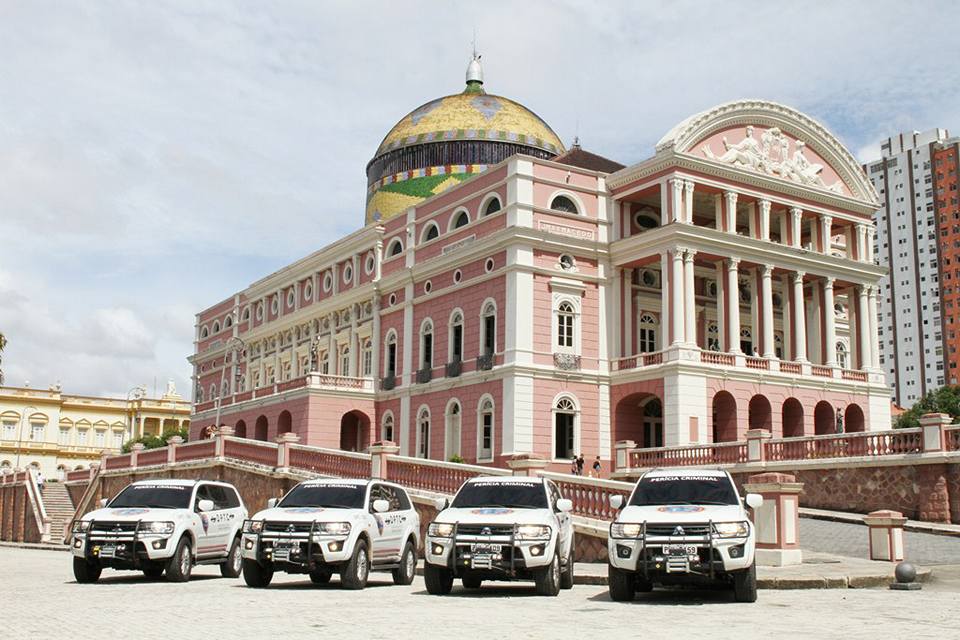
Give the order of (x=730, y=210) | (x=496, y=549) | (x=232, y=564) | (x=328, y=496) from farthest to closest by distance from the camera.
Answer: (x=730, y=210), (x=232, y=564), (x=328, y=496), (x=496, y=549)

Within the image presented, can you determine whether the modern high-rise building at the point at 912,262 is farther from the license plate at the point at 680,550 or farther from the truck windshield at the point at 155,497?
the license plate at the point at 680,550

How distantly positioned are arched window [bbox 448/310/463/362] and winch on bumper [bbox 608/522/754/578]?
3023 centimetres

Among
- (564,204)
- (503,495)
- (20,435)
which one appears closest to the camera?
(503,495)

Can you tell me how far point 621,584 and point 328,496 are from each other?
17.7 ft

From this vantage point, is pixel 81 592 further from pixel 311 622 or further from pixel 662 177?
pixel 662 177

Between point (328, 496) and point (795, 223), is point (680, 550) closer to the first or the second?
point (328, 496)

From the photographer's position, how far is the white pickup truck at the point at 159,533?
17.8m

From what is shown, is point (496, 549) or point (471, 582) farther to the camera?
point (471, 582)

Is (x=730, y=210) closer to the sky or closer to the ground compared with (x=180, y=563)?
closer to the sky

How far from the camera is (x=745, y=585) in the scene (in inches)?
562

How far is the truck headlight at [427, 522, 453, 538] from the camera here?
15.6 meters

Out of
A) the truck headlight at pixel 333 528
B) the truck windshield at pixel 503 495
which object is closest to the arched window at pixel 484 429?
the truck windshield at pixel 503 495

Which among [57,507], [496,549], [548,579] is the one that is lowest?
[57,507]

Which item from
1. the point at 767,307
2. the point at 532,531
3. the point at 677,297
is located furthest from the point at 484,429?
the point at 532,531
